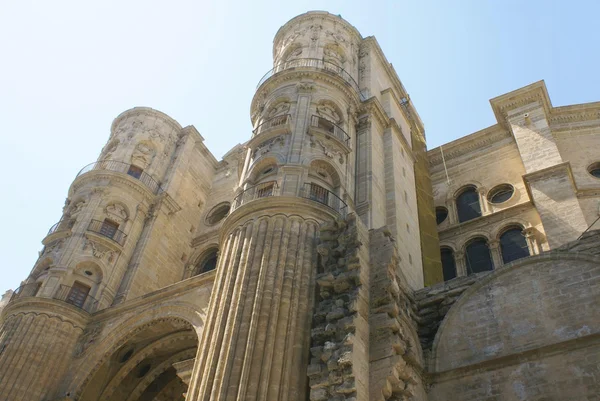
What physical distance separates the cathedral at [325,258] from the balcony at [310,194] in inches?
2.4

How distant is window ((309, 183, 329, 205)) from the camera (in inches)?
663

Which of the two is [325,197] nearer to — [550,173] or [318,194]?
[318,194]

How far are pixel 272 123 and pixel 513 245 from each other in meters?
9.31

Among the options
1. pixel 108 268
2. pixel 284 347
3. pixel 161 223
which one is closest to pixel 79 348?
pixel 108 268

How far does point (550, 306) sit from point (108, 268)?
14658 millimetres

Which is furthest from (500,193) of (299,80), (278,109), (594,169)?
(278,109)

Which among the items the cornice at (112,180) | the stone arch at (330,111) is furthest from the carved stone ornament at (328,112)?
the cornice at (112,180)

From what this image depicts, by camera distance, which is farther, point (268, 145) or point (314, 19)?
point (314, 19)

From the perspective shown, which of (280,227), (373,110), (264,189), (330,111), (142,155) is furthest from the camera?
(142,155)

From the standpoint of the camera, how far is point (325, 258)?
14.3 meters

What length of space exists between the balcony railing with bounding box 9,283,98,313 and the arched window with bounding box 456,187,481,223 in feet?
45.5

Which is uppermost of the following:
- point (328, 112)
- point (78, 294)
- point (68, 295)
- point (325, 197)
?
point (328, 112)

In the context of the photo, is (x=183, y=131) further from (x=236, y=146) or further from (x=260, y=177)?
(x=260, y=177)

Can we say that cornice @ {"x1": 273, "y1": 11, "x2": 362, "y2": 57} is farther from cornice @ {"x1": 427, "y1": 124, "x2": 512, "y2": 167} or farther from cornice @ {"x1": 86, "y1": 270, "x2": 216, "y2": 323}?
cornice @ {"x1": 86, "y1": 270, "x2": 216, "y2": 323}
